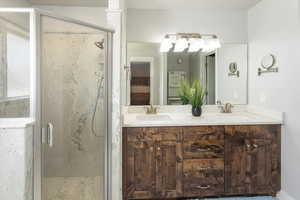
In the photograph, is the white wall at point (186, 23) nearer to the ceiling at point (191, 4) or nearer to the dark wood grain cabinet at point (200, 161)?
the ceiling at point (191, 4)

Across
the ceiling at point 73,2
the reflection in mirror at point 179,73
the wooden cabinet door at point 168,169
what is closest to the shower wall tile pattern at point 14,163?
the wooden cabinet door at point 168,169

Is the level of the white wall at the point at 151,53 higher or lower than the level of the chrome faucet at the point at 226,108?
higher

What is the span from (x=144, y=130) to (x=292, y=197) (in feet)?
5.26

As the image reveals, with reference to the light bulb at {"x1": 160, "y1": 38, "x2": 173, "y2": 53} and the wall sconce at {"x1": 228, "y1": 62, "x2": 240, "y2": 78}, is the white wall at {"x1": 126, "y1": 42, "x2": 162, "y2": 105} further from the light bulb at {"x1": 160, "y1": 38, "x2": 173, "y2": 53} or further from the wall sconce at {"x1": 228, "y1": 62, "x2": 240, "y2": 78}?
the wall sconce at {"x1": 228, "y1": 62, "x2": 240, "y2": 78}

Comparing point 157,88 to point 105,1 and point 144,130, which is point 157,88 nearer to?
point 144,130

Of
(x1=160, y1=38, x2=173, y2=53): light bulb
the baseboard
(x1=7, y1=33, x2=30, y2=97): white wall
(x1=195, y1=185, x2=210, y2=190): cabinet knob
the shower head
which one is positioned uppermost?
(x1=160, y1=38, x2=173, y2=53): light bulb

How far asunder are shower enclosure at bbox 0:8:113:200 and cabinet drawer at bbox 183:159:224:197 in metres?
0.82

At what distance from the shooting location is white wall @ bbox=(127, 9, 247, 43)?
3.00 m

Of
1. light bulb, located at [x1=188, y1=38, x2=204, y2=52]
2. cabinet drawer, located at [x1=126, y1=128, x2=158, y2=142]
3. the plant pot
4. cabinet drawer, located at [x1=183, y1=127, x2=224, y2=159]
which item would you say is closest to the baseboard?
cabinet drawer, located at [x1=183, y1=127, x2=224, y2=159]

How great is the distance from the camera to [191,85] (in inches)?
121

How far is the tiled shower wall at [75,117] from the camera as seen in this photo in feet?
6.10

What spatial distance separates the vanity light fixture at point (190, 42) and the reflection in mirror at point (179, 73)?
60 millimetres

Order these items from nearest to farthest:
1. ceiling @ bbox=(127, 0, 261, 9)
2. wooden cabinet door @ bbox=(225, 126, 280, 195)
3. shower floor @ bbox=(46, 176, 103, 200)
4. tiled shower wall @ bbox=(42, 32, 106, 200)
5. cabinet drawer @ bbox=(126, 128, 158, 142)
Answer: tiled shower wall @ bbox=(42, 32, 106, 200) → shower floor @ bbox=(46, 176, 103, 200) → cabinet drawer @ bbox=(126, 128, 158, 142) → wooden cabinet door @ bbox=(225, 126, 280, 195) → ceiling @ bbox=(127, 0, 261, 9)

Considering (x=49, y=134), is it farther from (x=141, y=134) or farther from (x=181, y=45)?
(x=181, y=45)
